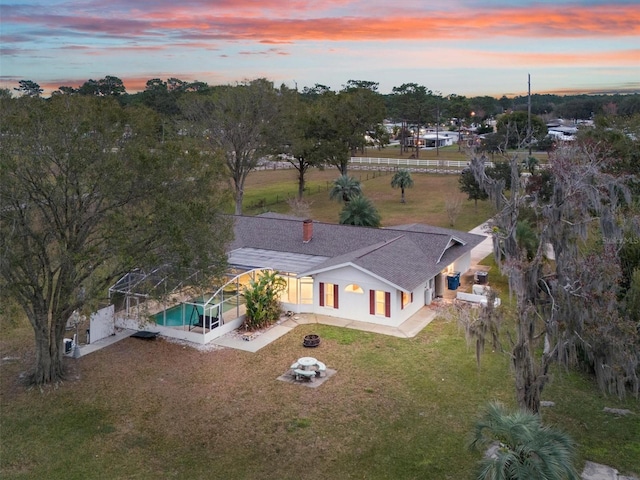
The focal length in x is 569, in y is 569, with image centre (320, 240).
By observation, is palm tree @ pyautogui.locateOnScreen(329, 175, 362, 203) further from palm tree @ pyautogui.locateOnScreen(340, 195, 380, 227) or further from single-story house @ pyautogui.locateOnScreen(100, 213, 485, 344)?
single-story house @ pyautogui.locateOnScreen(100, 213, 485, 344)

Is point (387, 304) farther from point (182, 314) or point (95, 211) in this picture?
point (95, 211)

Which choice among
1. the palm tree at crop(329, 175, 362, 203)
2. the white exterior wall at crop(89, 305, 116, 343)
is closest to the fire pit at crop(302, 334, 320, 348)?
the white exterior wall at crop(89, 305, 116, 343)

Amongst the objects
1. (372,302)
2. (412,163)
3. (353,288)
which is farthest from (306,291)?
(412,163)

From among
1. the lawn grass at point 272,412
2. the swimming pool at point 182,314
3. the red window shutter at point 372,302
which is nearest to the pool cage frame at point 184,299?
the swimming pool at point 182,314

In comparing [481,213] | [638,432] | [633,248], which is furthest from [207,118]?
[638,432]

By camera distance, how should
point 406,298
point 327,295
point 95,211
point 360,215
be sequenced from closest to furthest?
point 95,211
point 406,298
point 327,295
point 360,215

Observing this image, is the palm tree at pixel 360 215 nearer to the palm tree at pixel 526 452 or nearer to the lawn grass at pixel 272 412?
the lawn grass at pixel 272 412

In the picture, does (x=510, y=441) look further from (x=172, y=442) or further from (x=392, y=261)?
(x=392, y=261)
